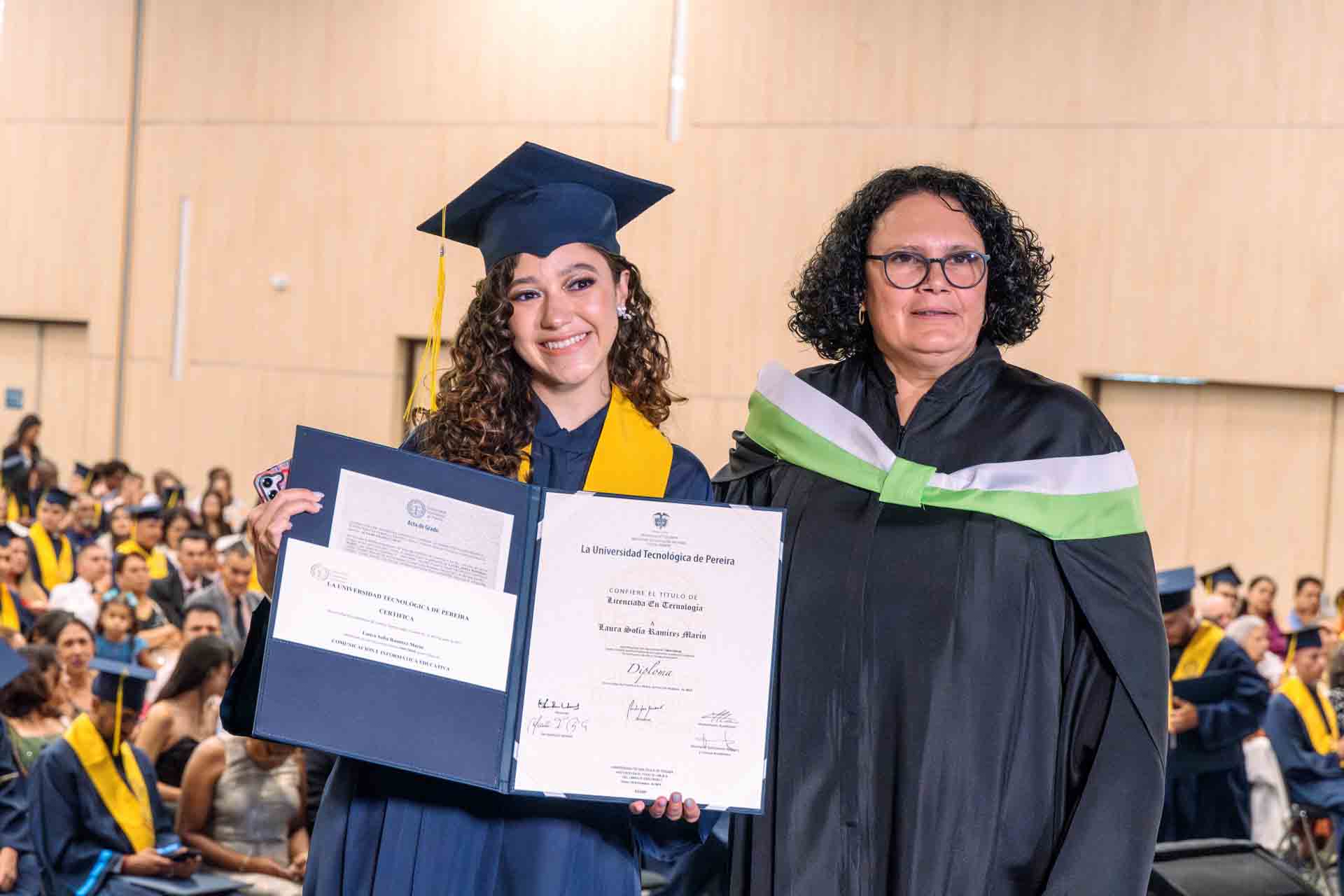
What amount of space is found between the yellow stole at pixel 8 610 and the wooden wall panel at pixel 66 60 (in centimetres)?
802

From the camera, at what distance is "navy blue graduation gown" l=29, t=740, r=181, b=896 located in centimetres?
499

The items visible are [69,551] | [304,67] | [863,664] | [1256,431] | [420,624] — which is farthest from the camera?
[304,67]

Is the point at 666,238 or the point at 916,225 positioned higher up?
the point at 666,238

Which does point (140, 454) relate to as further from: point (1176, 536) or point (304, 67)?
point (1176, 536)

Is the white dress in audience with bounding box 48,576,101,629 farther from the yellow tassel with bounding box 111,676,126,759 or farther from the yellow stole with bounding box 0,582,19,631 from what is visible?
the yellow tassel with bounding box 111,676,126,759

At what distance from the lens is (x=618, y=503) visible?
86.0 inches

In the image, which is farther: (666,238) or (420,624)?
(666,238)

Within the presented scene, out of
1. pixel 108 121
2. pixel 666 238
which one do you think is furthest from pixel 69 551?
pixel 108 121

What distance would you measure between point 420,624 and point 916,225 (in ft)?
3.42

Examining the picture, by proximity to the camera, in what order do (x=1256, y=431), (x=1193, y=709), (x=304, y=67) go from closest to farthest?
(x=1193, y=709) < (x=1256, y=431) < (x=304, y=67)
